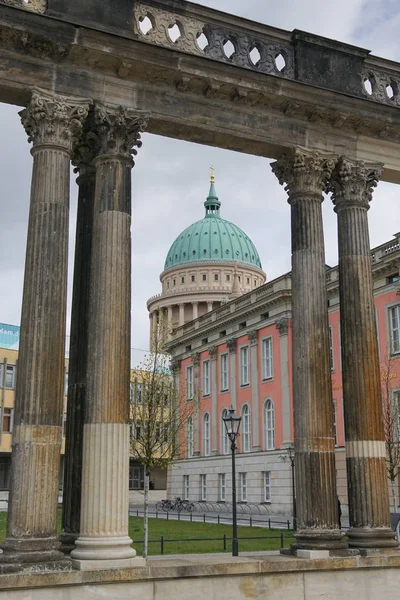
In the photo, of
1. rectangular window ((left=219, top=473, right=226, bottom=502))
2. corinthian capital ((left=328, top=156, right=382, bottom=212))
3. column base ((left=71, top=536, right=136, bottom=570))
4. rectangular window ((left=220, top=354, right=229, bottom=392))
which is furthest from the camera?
rectangular window ((left=220, top=354, right=229, bottom=392))

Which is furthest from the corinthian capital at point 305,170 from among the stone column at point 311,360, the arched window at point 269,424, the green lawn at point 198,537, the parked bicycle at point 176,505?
the parked bicycle at point 176,505

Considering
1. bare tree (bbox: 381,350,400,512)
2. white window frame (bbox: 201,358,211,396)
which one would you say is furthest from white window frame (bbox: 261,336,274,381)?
bare tree (bbox: 381,350,400,512)

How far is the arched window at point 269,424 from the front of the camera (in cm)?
5562

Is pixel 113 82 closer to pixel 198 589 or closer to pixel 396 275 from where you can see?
pixel 198 589

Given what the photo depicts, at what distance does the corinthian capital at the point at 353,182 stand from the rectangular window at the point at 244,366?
42.6 m

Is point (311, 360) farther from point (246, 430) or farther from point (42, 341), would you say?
point (246, 430)

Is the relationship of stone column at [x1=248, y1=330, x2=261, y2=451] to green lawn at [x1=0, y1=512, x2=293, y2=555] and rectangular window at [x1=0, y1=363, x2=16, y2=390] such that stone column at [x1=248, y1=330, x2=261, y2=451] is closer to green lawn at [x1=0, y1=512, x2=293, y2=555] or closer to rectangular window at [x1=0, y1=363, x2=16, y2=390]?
green lawn at [x1=0, y1=512, x2=293, y2=555]

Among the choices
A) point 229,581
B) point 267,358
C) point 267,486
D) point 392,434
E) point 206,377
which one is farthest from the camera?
point 206,377

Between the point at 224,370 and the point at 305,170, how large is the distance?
47.8m

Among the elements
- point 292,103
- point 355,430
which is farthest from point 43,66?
point 355,430

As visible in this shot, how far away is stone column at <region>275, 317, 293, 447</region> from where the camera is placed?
52938 mm

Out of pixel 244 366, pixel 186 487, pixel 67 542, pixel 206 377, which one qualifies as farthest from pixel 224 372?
pixel 67 542

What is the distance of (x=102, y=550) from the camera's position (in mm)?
13055

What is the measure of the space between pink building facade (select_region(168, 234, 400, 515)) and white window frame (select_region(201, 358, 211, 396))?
3 cm
